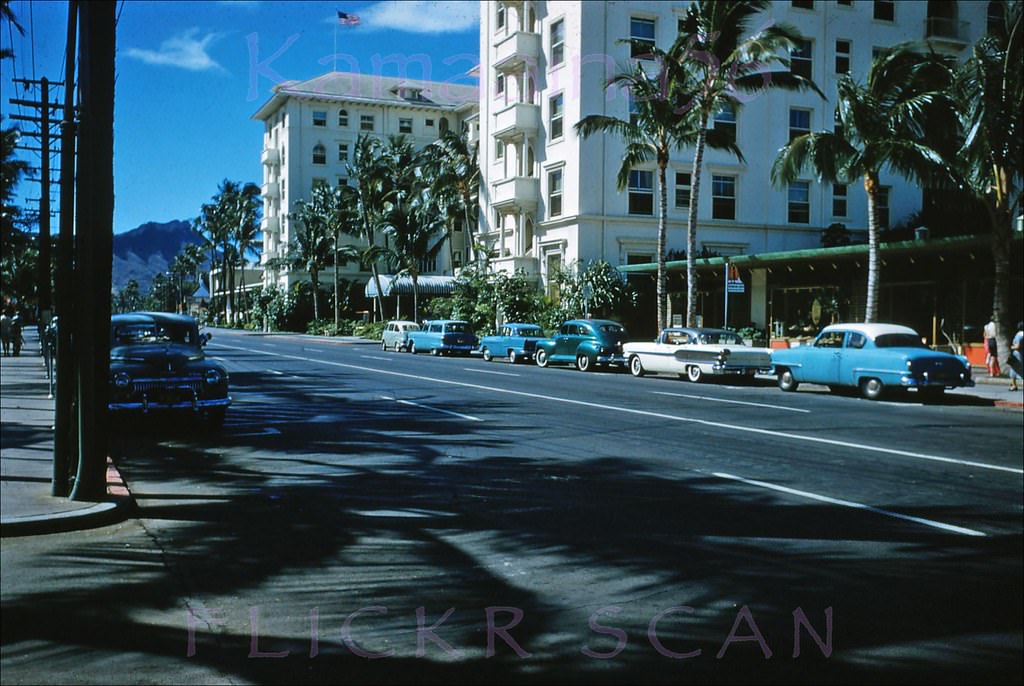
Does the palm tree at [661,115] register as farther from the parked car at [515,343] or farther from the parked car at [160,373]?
the parked car at [160,373]

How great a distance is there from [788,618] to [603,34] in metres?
37.8

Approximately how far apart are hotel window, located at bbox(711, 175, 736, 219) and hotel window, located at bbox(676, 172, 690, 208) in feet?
5.27

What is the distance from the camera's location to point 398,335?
1698 inches

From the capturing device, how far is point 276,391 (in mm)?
19859

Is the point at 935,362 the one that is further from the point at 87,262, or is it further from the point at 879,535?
the point at 87,262

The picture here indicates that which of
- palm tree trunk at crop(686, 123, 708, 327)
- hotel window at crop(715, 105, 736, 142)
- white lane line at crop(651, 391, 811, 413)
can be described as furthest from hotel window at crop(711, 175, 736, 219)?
white lane line at crop(651, 391, 811, 413)

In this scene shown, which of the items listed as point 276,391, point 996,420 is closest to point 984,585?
point 996,420

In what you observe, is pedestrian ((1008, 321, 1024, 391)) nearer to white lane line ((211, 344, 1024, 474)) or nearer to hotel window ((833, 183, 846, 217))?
white lane line ((211, 344, 1024, 474))

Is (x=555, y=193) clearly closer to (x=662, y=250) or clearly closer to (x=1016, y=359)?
(x=662, y=250)

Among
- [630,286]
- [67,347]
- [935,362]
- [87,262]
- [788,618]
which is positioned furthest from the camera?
[630,286]

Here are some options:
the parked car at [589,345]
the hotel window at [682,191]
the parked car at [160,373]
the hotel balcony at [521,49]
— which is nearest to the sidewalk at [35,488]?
the parked car at [160,373]

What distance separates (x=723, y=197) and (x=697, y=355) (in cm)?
1970

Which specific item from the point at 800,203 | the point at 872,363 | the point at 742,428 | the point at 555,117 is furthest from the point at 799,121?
the point at 742,428

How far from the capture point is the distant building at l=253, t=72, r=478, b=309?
77.6 m
